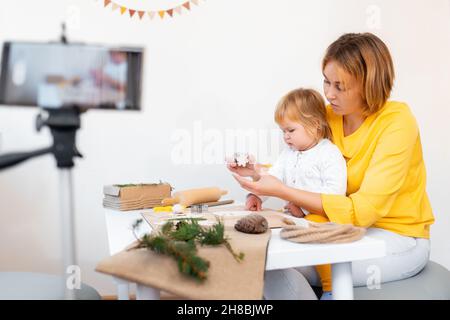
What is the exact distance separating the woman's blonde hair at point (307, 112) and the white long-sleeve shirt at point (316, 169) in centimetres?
4

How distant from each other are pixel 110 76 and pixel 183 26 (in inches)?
58.0

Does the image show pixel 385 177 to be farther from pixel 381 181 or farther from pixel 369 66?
pixel 369 66

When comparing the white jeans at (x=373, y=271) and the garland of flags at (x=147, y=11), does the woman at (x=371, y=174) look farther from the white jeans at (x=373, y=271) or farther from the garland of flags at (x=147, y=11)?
the garland of flags at (x=147, y=11)

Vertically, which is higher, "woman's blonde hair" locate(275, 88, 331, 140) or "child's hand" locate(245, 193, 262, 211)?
"woman's blonde hair" locate(275, 88, 331, 140)

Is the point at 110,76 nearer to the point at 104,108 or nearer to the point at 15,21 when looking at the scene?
the point at 104,108

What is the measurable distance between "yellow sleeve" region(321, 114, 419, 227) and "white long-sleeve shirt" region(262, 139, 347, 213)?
80mm

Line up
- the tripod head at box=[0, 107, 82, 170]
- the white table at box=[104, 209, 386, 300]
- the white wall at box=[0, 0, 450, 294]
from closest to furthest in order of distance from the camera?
the tripod head at box=[0, 107, 82, 170]
the white table at box=[104, 209, 386, 300]
the white wall at box=[0, 0, 450, 294]

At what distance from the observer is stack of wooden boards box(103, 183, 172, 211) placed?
4.67 ft

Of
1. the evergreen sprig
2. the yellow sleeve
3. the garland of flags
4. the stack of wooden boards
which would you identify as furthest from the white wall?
the evergreen sprig

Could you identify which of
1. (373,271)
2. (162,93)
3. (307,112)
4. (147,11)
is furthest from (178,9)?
(373,271)

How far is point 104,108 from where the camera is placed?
59 cm

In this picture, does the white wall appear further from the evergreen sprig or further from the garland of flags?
the evergreen sprig

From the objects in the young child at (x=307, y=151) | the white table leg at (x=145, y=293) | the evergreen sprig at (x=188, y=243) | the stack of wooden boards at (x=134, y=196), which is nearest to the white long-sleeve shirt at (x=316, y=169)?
the young child at (x=307, y=151)

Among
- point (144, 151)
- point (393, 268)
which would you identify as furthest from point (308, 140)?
point (144, 151)
